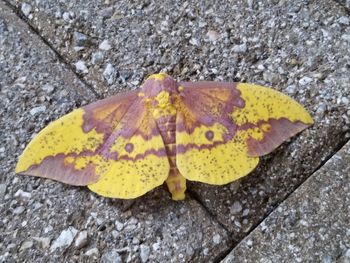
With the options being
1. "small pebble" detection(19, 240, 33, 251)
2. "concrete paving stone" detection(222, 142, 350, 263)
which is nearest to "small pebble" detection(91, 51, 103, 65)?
"small pebble" detection(19, 240, 33, 251)

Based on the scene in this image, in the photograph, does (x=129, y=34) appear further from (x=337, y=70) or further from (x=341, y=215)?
(x=341, y=215)

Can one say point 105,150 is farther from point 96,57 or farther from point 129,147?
point 96,57

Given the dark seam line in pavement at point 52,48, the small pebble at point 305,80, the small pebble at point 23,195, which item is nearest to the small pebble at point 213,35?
the small pebble at point 305,80

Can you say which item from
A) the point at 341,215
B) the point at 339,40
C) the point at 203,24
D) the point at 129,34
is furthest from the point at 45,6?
the point at 341,215

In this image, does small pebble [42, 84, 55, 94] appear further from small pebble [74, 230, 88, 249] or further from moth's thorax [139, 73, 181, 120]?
small pebble [74, 230, 88, 249]

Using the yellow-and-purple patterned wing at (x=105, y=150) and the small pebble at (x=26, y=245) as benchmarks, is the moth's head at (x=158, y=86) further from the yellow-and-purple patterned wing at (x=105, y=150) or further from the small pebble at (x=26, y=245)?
the small pebble at (x=26, y=245)

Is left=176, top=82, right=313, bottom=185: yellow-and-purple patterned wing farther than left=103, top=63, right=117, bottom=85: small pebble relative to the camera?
No

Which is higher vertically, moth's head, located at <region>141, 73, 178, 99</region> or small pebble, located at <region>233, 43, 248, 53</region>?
moth's head, located at <region>141, 73, 178, 99</region>
